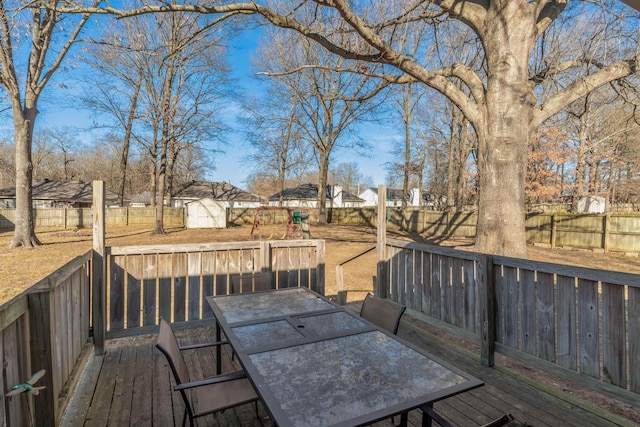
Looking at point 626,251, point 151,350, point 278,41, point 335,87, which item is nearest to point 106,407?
point 151,350

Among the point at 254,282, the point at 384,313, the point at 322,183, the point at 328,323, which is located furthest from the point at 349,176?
the point at 328,323

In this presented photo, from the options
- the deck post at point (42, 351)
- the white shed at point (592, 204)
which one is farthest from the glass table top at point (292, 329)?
the white shed at point (592, 204)

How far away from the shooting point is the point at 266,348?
197cm

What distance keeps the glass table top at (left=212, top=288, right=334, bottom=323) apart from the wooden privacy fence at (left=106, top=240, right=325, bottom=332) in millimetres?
1055

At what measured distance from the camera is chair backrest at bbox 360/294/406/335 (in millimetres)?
2504

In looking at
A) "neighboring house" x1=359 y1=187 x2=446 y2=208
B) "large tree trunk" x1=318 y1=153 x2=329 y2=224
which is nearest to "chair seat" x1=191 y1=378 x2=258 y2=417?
"large tree trunk" x1=318 y1=153 x2=329 y2=224

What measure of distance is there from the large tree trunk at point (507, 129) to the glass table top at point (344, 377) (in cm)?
378

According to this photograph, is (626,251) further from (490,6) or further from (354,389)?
(354,389)

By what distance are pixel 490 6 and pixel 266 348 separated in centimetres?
599

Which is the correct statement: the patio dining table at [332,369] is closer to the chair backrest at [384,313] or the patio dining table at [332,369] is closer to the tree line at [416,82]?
the chair backrest at [384,313]

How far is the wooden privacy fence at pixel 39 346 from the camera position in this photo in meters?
1.54

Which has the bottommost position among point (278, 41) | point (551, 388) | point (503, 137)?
point (551, 388)

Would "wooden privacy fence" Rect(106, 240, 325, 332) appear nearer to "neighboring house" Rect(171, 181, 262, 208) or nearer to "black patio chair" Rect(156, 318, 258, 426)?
"black patio chair" Rect(156, 318, 258, 426)

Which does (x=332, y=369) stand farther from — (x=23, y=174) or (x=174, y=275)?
(x=23, y=174)
